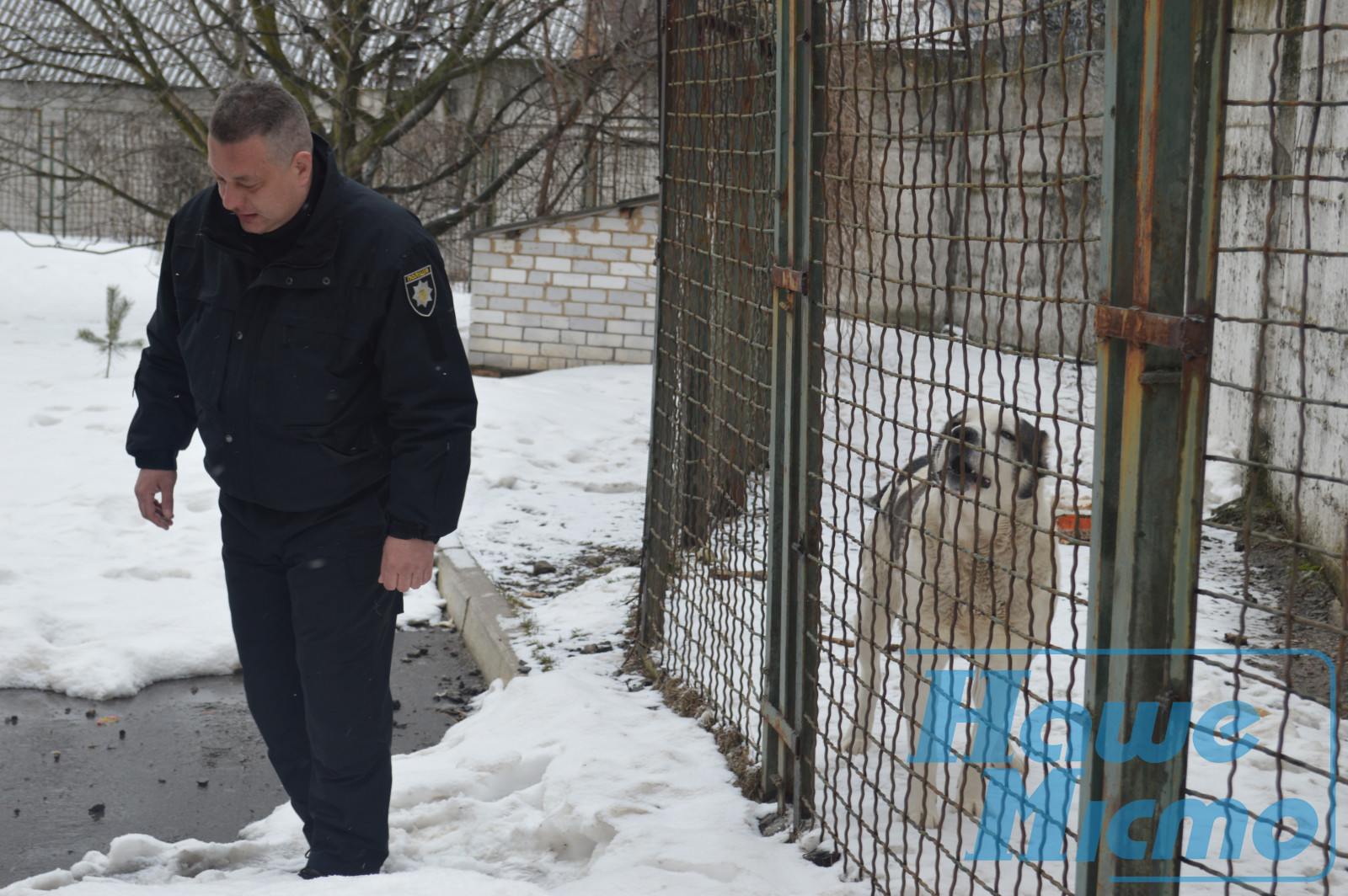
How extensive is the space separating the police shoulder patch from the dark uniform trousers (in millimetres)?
490

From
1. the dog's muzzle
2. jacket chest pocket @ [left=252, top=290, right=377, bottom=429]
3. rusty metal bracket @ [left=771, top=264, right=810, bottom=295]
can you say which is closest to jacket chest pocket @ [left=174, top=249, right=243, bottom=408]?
jacket chest pocket @ [left=252, top=290, right=377, bottom=429]

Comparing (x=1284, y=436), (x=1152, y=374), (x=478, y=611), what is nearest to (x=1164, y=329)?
(x=1152, y=374)

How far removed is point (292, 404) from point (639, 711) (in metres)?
1.75

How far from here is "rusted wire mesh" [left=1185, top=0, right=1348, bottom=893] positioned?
10.9 feet

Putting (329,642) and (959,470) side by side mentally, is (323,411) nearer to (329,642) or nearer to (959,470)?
(329,642)

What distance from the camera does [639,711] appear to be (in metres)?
3.94

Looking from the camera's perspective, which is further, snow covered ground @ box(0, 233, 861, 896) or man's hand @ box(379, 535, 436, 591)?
snow covered ground @ box(0, 233, 861, 896)

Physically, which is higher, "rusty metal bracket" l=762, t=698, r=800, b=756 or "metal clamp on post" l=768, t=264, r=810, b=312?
"metal clamp on post" l=768, t=264, r=810, b=312

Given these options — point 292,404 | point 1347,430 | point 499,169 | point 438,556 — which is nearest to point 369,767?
point 292,404

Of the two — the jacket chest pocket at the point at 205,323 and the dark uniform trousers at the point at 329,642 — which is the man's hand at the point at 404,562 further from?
the jacket chest pocket at the point at 205,323

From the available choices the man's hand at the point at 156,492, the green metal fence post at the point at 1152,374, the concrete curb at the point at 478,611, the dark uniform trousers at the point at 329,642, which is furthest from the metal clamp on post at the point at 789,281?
the concrete curb at the point at 478,611

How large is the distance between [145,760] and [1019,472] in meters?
3.12

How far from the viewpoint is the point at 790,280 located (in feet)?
9.45

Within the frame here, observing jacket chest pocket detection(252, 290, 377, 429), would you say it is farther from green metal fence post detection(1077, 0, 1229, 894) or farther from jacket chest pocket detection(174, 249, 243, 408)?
green metal fence post detection(1077, 0, 1229, 894)
